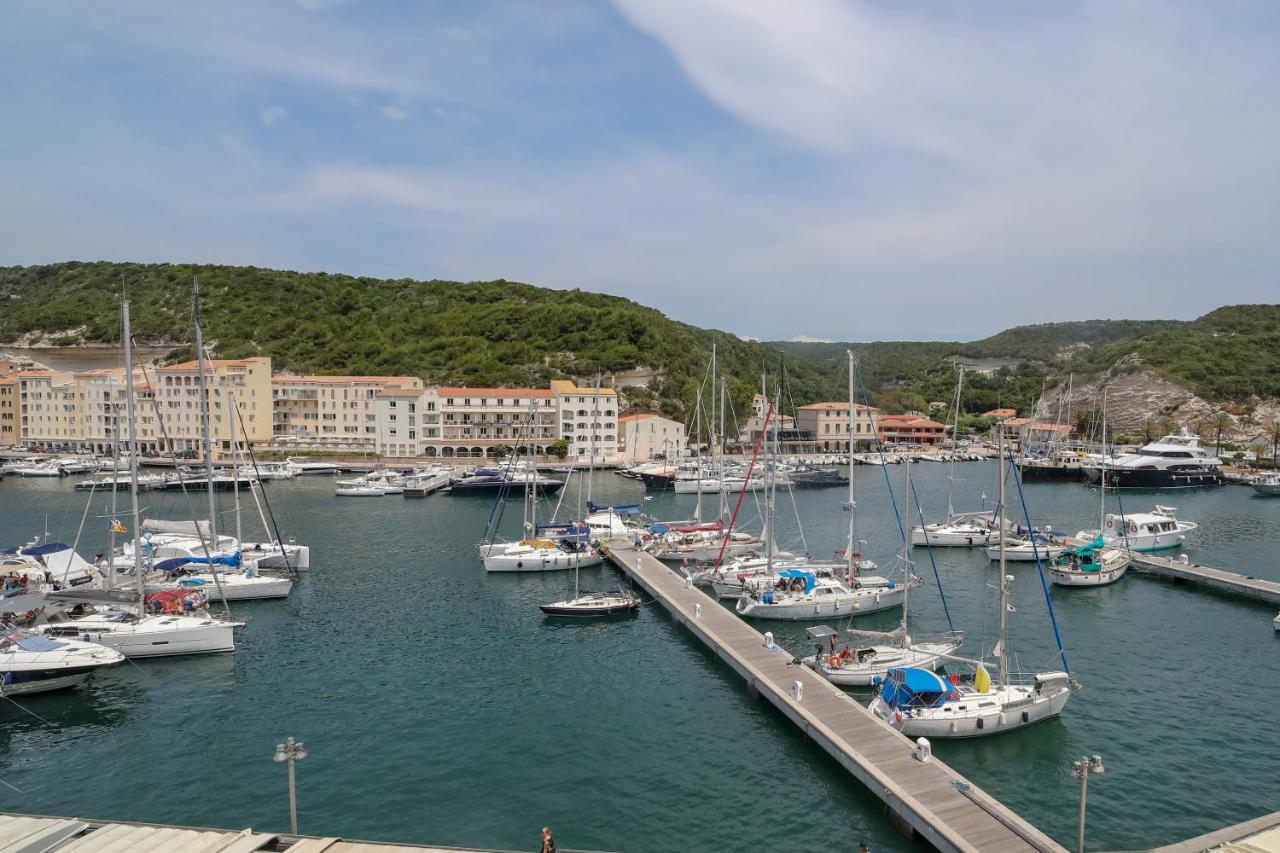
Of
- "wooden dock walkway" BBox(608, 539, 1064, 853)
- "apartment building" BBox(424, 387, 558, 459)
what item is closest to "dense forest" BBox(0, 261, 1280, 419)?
"apartment building" BBox(424, 387, 558, 459)

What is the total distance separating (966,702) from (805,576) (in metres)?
12.8

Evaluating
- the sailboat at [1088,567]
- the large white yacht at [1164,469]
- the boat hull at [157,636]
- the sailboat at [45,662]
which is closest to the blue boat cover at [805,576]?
the sailboat at [1088,567]

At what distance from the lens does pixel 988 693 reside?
2272 centimetres

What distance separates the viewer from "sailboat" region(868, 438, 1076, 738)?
2166 centimetres

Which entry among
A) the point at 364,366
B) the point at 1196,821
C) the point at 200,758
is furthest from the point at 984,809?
the point at 364,366

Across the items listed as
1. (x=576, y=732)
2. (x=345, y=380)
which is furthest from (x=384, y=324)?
(x=576, y=732)

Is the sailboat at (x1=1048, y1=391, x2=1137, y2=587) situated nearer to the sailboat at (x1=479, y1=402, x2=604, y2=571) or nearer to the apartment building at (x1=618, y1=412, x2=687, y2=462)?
the sailboat at (x1=479, y1=402, x2=604, y2=571)

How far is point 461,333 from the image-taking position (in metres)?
143

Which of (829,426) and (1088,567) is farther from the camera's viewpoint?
(829,426)

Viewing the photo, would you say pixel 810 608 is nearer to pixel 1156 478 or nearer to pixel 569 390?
pixel 1156 478

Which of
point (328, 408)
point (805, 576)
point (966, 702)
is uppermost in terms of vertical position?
point (328, 408)

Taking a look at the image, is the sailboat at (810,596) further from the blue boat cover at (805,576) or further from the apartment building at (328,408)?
the apartment building at (328,408)

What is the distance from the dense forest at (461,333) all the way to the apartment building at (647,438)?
929 cm

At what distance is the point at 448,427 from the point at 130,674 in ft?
253
